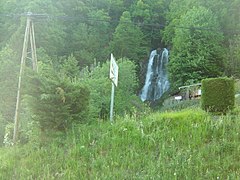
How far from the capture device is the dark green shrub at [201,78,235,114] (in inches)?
406

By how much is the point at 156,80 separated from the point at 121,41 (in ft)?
18.4

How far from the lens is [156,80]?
3844 cm

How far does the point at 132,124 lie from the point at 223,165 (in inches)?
111

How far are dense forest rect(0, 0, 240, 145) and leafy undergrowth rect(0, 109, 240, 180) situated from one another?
8.89 meters

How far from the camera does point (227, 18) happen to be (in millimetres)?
37844

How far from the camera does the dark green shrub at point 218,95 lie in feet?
33.9

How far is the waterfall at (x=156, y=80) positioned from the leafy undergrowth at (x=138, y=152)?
27.9 m

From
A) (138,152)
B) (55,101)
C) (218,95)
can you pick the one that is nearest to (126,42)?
(218,95)

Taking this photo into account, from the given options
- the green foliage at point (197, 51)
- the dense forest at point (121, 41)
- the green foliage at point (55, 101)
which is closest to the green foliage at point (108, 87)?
the dense forest at point (121, 41)

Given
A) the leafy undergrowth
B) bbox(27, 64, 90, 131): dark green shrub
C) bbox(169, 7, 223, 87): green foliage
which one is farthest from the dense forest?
the leafy undergrowth

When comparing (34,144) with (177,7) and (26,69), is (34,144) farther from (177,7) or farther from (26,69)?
(177,7)

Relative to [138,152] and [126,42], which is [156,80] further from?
[138,152]

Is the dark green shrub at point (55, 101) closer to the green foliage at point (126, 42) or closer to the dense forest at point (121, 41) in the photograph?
the dense forest at point (121, 41)

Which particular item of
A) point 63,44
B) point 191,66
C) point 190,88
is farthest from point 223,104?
point 63,44
